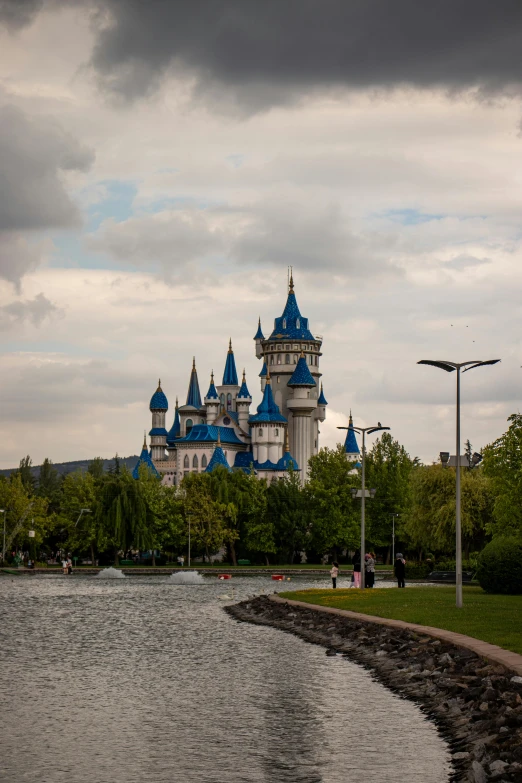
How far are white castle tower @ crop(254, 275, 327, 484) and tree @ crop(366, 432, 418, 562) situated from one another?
47235 mm

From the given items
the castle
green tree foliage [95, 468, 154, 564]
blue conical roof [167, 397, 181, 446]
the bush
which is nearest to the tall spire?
the castle

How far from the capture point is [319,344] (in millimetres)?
174625

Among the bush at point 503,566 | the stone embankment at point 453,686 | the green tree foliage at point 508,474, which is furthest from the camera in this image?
the green tree foliage at point 508,474

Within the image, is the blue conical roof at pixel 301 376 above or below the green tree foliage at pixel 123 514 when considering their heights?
above

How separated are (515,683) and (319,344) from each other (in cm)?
15741

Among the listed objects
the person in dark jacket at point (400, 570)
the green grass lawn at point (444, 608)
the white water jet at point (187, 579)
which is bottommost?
the green grass lawn at point (444, 608)

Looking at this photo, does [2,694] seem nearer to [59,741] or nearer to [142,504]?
[59,741]

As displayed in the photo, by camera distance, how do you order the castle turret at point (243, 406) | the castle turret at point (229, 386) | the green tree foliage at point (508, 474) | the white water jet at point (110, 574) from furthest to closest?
the castle turret at point (229, 386) → the castle turret at point (243, 406) → the white water jet at point (110, 574) → the green tree foliage at point (508, 474)

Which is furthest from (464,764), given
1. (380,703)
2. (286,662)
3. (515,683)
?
(286,662)

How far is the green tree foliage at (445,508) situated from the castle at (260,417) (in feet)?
222

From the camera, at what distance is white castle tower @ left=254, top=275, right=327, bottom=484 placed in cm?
16088

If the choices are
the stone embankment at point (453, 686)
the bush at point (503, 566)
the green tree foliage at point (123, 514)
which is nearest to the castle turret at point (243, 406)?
the green tree foliage at point (123, 514)

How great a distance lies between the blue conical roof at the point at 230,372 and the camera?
169250mm

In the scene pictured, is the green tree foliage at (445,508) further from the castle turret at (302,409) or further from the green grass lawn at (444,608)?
the castle turret at (302,409)
